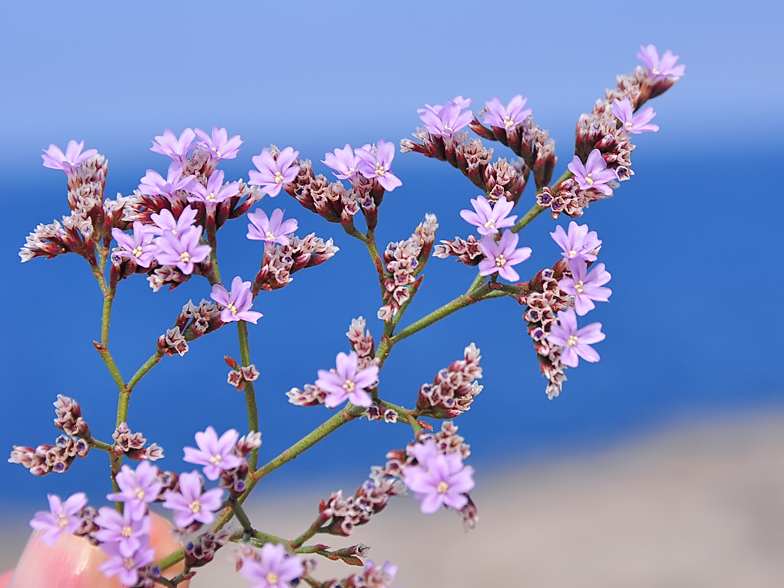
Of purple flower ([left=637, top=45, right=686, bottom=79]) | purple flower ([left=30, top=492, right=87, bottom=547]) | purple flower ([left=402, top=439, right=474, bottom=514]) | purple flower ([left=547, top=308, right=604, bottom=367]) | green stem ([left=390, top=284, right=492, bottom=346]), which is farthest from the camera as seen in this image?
purple flower ([left=637, top=45, right=686, bottom=79])

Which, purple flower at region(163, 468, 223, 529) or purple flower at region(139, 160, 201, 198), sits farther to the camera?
purple flower at region(139, 160, 201, 198)

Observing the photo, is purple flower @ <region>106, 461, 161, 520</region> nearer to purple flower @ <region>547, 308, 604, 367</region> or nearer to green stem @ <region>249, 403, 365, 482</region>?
green stem @ <region>249, 403, 365, 482</region>

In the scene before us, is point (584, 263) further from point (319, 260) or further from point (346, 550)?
point (346, 550)

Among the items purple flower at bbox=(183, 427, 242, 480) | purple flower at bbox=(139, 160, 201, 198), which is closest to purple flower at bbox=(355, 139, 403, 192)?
purple flower at bbox=(139, 160, 201, 198)

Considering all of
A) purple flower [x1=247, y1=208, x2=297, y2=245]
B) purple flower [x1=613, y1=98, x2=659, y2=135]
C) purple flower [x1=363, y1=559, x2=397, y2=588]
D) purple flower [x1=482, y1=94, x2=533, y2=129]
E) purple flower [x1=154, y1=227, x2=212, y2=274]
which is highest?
purple flower [x1=482, y1=94, x2=533, y2=129]

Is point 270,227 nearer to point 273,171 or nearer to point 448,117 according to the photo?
point 273,171

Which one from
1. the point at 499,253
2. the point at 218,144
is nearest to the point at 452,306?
the point at 499,253

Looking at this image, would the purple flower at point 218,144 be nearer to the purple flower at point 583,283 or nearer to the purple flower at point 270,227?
the purple flower at point 270,227
